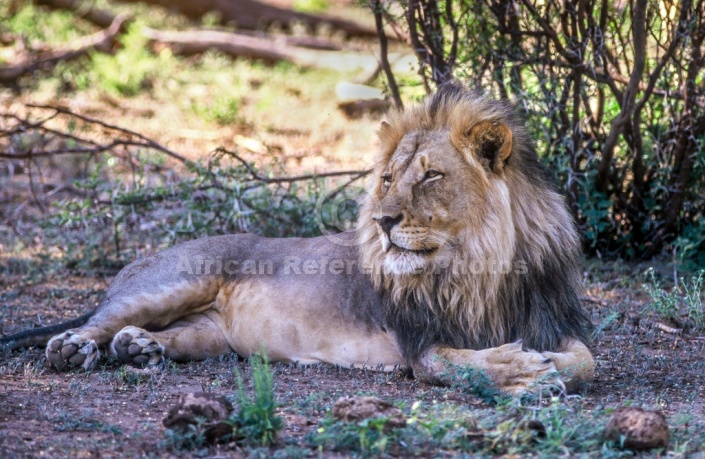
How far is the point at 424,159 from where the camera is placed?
4.22 meters

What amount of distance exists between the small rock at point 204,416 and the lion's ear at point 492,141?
173 centimetres

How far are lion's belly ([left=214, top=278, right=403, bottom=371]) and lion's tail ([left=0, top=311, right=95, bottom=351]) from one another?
0.82m

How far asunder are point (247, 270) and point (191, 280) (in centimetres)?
32

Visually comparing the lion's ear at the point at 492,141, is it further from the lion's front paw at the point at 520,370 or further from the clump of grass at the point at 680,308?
the clump of grass at the point at 680,308

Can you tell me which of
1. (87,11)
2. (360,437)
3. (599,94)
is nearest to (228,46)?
(87,11)

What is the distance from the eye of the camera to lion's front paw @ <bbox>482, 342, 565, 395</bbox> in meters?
3.82

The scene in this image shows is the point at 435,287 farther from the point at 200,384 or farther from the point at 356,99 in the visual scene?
the point at 356,99

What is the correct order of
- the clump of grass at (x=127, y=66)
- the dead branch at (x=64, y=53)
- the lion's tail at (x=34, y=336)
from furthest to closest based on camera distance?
the clump of grass at (x=127, y=66) → the dead branch at (x=64, y=53) → the lion's tail at (x=34, y=336)

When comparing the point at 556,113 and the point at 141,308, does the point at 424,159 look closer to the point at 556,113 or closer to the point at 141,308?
the point at 141,308

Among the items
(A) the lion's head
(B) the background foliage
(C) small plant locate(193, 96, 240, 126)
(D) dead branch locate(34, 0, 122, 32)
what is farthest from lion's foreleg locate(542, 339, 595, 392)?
(D) dead branch locate(34, 0, 122, 32)

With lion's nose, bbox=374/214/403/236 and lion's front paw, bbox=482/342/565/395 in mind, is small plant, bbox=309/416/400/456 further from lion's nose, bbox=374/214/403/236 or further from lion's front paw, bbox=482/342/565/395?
lion's nose, bbox=374/214/403/236

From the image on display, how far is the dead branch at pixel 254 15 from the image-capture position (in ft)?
47.8

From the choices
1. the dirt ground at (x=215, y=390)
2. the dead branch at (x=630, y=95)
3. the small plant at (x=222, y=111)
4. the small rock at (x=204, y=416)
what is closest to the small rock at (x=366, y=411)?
the dirt ground at (x=215, y=390)

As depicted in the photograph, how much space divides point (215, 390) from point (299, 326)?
2.91 feet
